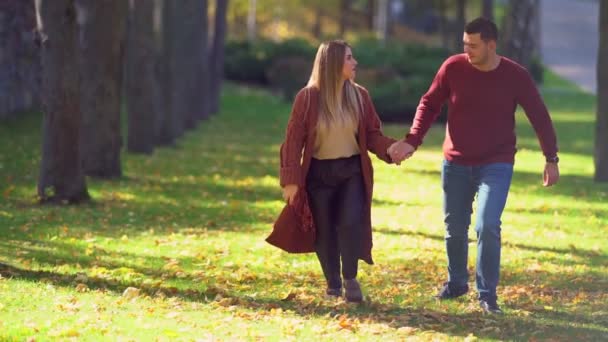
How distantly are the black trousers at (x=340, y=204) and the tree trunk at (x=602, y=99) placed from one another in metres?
10.3

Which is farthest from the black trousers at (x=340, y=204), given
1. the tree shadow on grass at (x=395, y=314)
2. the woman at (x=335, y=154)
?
the tree shadow on grass at (x=395, y=314)

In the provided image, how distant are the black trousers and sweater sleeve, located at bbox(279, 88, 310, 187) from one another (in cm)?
21

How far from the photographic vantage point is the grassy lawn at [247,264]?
9.36m

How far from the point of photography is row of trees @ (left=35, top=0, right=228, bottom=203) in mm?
15984

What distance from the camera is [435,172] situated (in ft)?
74.4

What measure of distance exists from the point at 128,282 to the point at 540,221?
647 cm

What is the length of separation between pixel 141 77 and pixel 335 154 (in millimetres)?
13654

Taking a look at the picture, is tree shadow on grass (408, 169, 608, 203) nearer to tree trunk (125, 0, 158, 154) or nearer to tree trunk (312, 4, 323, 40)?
tree trunk (125, 0, 158, 154)

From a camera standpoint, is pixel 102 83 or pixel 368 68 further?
pixel 368 68

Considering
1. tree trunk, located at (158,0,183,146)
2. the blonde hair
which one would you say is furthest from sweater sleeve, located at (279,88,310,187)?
tree trunk, located at (158,0,183,146)

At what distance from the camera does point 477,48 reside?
9812 mm

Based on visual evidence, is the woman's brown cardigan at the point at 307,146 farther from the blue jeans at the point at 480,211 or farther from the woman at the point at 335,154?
the blue jeans at the point at 480,211

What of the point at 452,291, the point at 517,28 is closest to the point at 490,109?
the point at 452,291

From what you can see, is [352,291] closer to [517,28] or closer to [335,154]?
[335,154]
